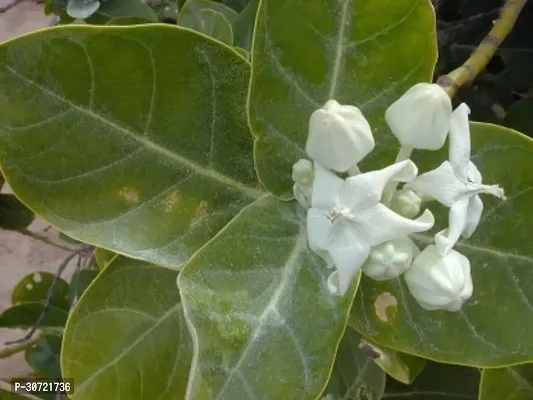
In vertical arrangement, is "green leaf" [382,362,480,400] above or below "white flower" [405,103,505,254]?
below

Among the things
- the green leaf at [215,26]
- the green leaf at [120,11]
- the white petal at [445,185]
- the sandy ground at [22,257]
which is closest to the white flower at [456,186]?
the white petal at [445,185]

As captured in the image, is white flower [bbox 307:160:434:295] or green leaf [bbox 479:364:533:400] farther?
green leaf [bbox 479:364:533:400]

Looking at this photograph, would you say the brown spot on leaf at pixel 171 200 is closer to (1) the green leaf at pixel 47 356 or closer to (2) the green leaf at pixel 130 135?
(2) the green leaf at pixel 130 135

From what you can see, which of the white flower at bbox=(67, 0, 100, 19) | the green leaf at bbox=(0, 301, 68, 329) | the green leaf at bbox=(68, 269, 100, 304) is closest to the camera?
the white flower at bbox=(67, 0, 100, 19)

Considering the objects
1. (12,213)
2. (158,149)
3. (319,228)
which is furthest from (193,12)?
(12,213)

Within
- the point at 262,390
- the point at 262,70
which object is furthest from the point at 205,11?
the point at 262,390

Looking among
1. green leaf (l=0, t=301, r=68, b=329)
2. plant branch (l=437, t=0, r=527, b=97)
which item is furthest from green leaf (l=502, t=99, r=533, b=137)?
green leaf (l=0, t=301, r=68, b=329)

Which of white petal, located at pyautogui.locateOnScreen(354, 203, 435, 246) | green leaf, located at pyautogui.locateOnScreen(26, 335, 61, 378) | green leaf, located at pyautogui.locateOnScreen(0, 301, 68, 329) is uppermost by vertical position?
white petal, located at pyautogui.locateOnScreen(354, 203, 435, 246)

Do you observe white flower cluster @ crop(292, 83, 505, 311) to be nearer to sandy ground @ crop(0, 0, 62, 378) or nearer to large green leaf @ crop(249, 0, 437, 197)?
large green leaf @ crop(249, 0, 437, 197)
